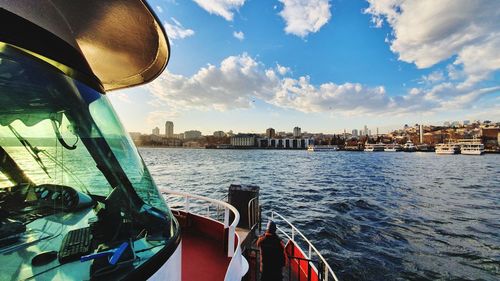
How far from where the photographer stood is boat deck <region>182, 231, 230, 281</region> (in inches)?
149

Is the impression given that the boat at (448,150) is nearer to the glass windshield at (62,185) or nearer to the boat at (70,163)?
the boat at (70,163)

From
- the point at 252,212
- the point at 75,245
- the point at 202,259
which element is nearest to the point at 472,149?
the point at 252,212

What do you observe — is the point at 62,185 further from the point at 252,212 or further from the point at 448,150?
the point at 448,150

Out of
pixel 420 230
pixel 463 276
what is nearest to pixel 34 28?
pixel 463 276

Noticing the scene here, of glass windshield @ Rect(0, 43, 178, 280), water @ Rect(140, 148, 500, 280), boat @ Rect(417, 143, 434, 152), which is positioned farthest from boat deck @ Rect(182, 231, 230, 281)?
boat @ Rect(417, 143, 434, 152)

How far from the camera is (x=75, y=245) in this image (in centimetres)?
130

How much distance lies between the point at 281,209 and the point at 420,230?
849 cm

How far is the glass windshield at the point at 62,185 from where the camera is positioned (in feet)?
3.72

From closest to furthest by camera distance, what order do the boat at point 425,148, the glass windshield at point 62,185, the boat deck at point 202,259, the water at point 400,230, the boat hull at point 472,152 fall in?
the glass windshield at point 62,185, the boat deck at point 202,259, the water at point 400,230, the boat hull at point 472,152, the boat at point 425,148

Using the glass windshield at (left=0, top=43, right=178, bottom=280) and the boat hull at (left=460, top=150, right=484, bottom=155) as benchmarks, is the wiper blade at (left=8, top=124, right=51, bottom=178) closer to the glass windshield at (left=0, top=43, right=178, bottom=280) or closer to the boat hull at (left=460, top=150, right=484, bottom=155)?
the glass windshield at (left=0, top=43, right=178, bottom=280)

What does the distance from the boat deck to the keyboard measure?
268 cm

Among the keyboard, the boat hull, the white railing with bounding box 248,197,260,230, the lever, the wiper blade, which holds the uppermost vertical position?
the wiper blade

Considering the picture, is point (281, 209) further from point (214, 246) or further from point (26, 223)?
point (26, 223)

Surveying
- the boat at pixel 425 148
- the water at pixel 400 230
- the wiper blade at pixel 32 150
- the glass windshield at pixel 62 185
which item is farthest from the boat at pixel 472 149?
the wiper blade at pixel 32 150
